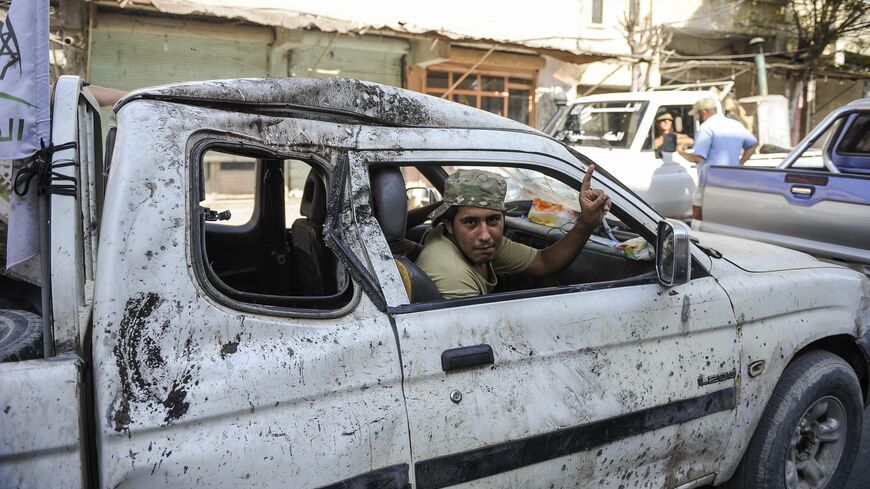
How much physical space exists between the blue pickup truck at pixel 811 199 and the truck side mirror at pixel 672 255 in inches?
108

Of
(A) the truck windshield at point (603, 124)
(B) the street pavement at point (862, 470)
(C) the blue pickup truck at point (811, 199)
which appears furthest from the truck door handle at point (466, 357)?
(A) the truck windshield at point (603, 124)

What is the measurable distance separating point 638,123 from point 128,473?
290 inches

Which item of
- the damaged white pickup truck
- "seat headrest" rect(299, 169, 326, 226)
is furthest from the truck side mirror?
"seat headrest" rect(299, 169, 326, 226)

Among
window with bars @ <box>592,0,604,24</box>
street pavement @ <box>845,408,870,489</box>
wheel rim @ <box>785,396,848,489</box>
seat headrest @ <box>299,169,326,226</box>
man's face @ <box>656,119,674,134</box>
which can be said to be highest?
window with bars @ <box>592,0,604,24</box>

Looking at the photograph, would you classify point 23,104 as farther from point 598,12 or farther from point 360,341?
point 598,12

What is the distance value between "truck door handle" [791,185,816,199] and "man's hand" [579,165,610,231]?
3105mm

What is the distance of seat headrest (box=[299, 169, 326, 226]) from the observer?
246cm

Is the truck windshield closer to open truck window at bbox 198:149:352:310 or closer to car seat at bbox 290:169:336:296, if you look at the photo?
open truck window at bbox 198:149:352:310

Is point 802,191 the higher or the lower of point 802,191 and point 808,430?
the higher

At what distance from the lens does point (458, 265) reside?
7.99ft

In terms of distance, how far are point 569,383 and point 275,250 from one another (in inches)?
65.4

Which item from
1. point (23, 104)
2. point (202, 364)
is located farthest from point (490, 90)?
point (202, 364)

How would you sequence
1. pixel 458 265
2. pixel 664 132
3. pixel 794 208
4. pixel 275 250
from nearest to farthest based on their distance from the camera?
pixel 458 265
pixel 275 250
pixel 794 208
pixel 664 132

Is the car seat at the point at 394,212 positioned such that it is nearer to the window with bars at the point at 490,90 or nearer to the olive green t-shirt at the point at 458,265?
the olive green t-shirt at the point at 458,265
